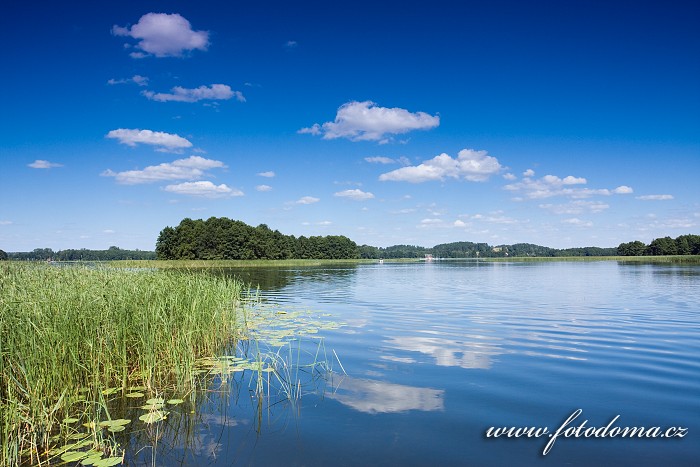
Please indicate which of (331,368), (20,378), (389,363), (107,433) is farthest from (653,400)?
(20,378)

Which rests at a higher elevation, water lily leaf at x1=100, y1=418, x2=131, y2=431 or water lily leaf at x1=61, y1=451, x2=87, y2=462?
water lily leaf at x1=100, y1=418, x2=131, y2=431

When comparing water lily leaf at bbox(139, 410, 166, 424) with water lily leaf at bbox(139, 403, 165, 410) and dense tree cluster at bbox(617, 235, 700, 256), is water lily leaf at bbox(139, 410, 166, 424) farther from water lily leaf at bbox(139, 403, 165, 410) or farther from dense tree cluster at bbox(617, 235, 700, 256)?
dense tree cluster at bbox(617, 235, 700, 256)

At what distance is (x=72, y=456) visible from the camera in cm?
573

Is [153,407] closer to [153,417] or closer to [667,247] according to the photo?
[153,417]

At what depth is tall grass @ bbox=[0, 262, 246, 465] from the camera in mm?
6301

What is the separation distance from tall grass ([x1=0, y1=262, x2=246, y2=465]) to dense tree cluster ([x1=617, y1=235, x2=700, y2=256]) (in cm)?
19207

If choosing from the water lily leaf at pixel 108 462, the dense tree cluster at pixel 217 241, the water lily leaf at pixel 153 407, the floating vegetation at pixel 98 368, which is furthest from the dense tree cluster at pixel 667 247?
the water lily leaf at pixel 108 462

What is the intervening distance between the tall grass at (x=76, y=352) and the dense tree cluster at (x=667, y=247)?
192m

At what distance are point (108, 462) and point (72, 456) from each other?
567 mm

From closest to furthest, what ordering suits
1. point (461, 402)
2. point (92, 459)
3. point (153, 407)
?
point (92, 459) → point (153, 407) → point (461, 402)

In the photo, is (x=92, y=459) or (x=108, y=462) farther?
(x=92, y=459)

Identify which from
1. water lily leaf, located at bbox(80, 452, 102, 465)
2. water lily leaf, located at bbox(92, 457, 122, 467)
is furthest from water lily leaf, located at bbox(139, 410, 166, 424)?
water lily leaf, located at bbox(92, 457, 122, 467)

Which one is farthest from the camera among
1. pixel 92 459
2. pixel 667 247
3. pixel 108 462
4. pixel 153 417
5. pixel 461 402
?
pixel 667 247

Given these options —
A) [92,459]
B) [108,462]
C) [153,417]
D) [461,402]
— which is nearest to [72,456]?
[92,459]
